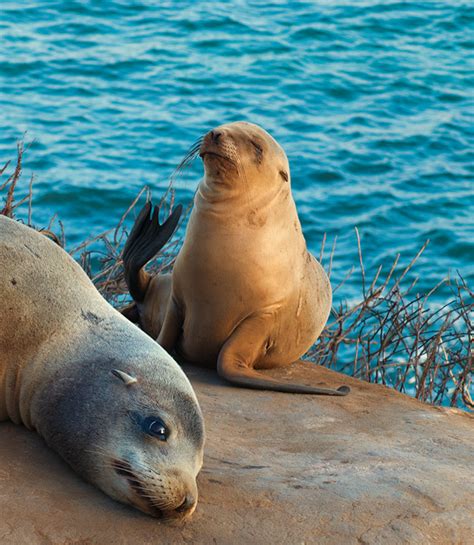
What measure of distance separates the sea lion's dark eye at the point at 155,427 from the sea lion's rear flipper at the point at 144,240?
8.16ft

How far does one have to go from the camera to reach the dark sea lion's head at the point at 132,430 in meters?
3.40

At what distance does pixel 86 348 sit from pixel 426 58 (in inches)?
545

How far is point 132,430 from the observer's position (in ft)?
11.6

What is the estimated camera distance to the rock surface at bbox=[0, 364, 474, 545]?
3.37 metres

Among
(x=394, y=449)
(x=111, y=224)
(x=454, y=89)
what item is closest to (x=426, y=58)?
(x=454, y=89)

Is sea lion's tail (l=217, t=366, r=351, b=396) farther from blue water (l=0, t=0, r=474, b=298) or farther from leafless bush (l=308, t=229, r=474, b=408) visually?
blue water (l=0, t=0, r=474, b=298)

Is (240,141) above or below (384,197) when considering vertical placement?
above

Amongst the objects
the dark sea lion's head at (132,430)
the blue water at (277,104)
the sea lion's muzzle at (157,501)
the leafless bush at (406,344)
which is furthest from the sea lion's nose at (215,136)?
the blue water at (277,104)

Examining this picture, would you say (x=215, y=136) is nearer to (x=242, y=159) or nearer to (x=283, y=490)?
(x=242, y=159)

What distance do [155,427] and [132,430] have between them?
0.26ft

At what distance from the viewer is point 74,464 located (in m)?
3.64

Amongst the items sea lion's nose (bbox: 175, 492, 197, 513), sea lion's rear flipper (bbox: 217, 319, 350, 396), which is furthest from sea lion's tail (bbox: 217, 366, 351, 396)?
sea lion's nose (bbox: 175, 492, 197, 513)

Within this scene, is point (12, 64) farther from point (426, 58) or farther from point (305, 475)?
point (305, 475)

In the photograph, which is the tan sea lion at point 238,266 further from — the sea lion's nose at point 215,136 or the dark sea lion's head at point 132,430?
the dark sea lion's head at point 132,430
